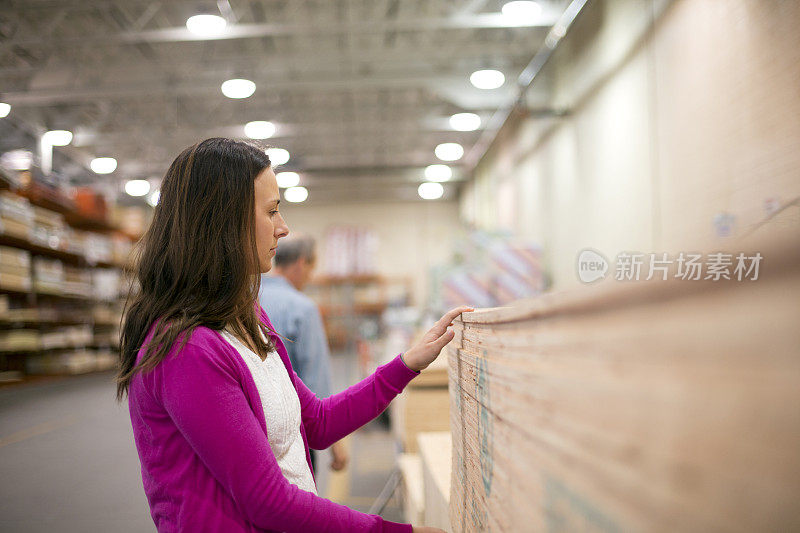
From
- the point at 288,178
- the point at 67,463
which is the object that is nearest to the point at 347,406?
the point at 67,463

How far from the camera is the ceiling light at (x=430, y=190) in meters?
15.1

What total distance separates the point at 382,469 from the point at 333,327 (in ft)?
35.4

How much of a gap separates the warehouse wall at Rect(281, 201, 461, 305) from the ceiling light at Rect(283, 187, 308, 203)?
3.75ft

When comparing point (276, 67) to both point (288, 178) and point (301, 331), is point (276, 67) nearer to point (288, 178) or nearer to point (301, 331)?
point (288, 178)

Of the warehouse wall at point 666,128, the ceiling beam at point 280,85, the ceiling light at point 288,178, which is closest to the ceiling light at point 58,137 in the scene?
the warehouse wall at point 666,128

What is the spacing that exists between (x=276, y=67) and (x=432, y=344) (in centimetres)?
802

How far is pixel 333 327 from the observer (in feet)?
49.3

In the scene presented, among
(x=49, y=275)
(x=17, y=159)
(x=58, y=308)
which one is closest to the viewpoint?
(x=17, y=159)

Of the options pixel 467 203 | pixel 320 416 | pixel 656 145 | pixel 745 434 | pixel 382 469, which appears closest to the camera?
pixel 745 434

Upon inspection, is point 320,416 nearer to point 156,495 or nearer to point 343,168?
point 156,495

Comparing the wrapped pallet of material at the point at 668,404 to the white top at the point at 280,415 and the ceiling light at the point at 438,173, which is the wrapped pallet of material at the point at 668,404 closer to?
the white top at the point at 280,415

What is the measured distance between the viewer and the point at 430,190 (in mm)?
15297

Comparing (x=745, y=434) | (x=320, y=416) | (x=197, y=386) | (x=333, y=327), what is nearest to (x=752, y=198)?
(x=320, y=416)

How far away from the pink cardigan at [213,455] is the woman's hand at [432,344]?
344 millimetres
